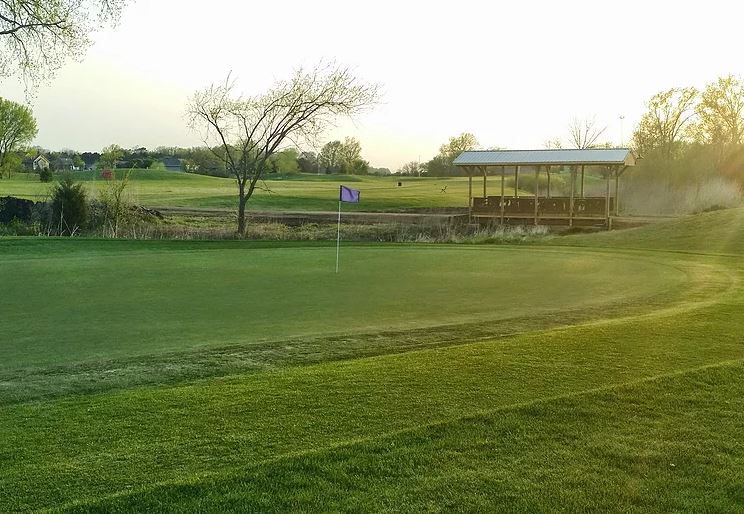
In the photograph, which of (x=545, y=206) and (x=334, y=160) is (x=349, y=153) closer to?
(x=334, y=160)

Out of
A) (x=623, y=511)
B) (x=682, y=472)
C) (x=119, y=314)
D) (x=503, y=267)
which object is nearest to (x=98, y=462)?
(x=623, y=511)

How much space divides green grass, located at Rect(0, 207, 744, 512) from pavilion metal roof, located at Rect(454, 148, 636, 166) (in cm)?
2304

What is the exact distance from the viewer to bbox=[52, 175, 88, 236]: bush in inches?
978

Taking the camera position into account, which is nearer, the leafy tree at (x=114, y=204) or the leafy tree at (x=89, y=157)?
the leafy tree at (x=114, y=204)

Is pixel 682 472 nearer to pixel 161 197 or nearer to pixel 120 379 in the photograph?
pixel 120 379

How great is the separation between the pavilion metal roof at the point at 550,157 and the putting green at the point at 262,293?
56.5 feet

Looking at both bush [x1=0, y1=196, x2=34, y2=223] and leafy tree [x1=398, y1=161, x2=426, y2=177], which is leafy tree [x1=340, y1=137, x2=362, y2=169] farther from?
bush [x1=0, y1=196, x2=34, y2=223]

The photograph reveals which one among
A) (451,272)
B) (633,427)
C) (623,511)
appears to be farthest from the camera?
(451,272)

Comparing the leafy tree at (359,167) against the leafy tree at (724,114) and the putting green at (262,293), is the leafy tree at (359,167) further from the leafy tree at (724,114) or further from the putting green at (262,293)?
the putting green at (262,293)

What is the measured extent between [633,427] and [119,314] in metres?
5.69

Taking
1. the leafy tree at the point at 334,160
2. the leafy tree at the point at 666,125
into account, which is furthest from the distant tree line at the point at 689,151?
the leafy tree at the point at 334,160

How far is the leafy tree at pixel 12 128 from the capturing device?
6819 centimetres

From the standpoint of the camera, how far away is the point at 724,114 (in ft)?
161

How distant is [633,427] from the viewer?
13.1 ft
